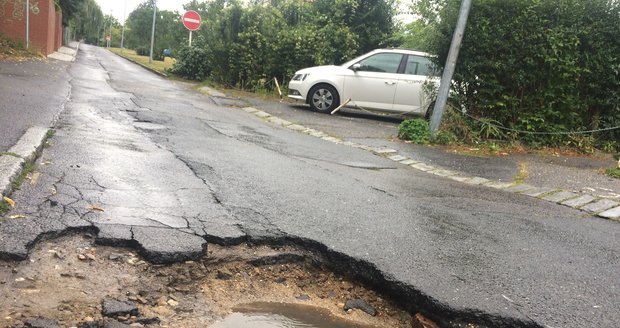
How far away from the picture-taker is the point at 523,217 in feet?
17.3

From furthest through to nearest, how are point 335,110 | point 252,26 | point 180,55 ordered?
1. point 180,55
2. point 252,26
3. point 335,110

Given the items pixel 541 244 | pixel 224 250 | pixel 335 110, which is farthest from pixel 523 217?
pixel 335 110

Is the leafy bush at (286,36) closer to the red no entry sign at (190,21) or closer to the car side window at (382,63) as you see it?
the car side window at (382,63)

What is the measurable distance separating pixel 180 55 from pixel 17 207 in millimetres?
18607

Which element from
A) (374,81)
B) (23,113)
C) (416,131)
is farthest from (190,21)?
(23,113)

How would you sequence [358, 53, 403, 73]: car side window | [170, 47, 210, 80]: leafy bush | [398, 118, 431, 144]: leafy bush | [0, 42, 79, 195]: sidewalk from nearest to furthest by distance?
1. [0, 42, 79, 195]: sidewalk
2. [398, 118, 431, 144]: leafy bush
3. [358, 53, 403, 73]: car side window
4. [170, 47, 210, 80]: leafy bush

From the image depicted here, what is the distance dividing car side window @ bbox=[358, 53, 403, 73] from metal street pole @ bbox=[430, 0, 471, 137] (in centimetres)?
299

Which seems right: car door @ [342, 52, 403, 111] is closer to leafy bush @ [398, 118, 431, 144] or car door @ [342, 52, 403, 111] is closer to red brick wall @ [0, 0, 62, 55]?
leafy bush @ [398, 118, 431, 144]

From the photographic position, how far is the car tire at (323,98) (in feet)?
41.9

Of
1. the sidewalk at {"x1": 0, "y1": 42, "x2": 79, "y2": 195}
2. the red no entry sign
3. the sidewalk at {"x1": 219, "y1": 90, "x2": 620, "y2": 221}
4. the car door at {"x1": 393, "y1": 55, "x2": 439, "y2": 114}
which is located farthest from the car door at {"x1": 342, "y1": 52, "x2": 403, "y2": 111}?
the red no entry sign

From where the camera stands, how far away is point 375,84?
40.5ft

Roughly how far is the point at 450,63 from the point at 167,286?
24.2ft

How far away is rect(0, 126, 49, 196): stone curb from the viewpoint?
4.01 meters

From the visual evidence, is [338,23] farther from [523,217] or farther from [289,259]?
[289,259]
